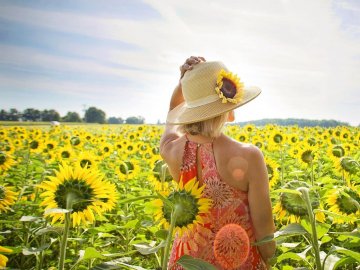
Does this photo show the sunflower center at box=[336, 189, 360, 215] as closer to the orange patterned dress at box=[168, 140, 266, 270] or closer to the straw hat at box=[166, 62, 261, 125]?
the orange patterned dress at box=[168, 140, 266, 270]

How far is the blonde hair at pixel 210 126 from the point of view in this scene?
6.56 feet

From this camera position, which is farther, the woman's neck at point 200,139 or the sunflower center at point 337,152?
the sunflower center at point 337,152

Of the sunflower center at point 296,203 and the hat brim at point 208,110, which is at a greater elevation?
the hat brim at point 208,110

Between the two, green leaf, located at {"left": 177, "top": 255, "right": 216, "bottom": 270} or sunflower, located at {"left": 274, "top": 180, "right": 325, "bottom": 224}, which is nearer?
green leaf, located at {"left": 177, "top": 255, "right": 216, "bottom": 270}

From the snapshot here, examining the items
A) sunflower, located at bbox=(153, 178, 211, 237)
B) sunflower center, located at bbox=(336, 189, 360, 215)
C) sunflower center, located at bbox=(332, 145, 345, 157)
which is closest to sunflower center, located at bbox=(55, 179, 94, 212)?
sunflower, located at bbox=(153, 178, 211, 237)

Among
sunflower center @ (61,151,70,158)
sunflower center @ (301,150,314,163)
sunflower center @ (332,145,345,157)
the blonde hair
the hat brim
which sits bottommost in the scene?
sunflower center @ (61,151,70,158)

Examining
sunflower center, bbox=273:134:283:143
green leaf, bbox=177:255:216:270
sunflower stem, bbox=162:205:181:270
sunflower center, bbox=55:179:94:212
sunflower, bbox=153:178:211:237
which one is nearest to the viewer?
green leaf, bbox=177:255:216:270

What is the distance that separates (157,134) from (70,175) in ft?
37.0

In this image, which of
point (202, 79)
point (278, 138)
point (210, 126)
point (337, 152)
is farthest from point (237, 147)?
point (278, 138)

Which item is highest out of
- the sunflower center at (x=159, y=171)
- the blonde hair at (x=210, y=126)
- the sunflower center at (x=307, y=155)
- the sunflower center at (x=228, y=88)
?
the sunflower center at (x=228, y=88)

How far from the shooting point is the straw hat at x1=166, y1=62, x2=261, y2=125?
1972mm

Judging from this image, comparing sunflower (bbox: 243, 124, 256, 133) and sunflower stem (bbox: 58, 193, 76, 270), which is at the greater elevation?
sunflower (bbox: 243, 124, 256, 133)

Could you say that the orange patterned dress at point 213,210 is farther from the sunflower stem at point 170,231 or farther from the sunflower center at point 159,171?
the sunflower center at point 159,171

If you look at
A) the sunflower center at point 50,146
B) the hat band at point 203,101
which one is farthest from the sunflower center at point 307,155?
the sunflower center at point 50,146
